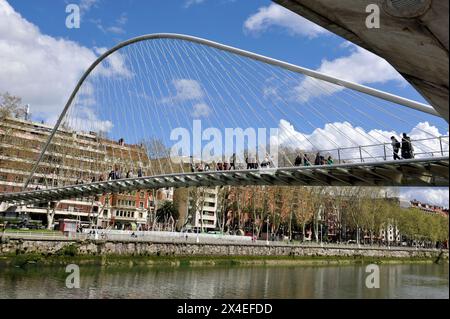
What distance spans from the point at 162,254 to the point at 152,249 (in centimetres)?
90

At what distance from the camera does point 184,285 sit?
2444cm

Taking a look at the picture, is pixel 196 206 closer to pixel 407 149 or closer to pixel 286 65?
pixel 286 65

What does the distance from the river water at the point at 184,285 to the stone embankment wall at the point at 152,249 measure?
2.36m

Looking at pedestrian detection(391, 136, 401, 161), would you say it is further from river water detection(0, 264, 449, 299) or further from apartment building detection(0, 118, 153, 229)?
apartment building detection(0, 118, 153, 229)

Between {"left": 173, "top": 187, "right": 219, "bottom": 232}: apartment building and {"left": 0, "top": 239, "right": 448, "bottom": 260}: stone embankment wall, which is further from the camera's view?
{"left": 173, "top": 187, "right": 219, "bottom": 232}: apartment building

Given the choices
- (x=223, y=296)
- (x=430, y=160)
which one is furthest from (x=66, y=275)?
(x=430, y=160)

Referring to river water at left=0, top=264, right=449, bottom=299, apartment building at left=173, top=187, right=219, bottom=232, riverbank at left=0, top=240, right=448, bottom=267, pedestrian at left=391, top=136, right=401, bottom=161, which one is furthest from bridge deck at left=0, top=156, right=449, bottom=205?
apartment building at left=173, top=187, right=219, bottom=232

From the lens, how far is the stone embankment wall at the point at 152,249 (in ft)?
94.7

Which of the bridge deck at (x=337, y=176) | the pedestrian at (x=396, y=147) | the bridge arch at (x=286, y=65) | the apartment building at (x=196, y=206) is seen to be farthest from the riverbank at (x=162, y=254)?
the pedestrian at (x=396, y=147)

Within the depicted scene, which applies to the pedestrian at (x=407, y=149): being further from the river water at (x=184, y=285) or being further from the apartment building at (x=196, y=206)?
the apartment building at (x=196, y=206)

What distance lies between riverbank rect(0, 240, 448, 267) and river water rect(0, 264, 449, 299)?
1.59 metres

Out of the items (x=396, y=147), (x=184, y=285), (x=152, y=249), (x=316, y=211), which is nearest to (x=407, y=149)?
(x=396, y=147)

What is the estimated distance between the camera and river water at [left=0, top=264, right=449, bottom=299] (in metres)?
20.5
